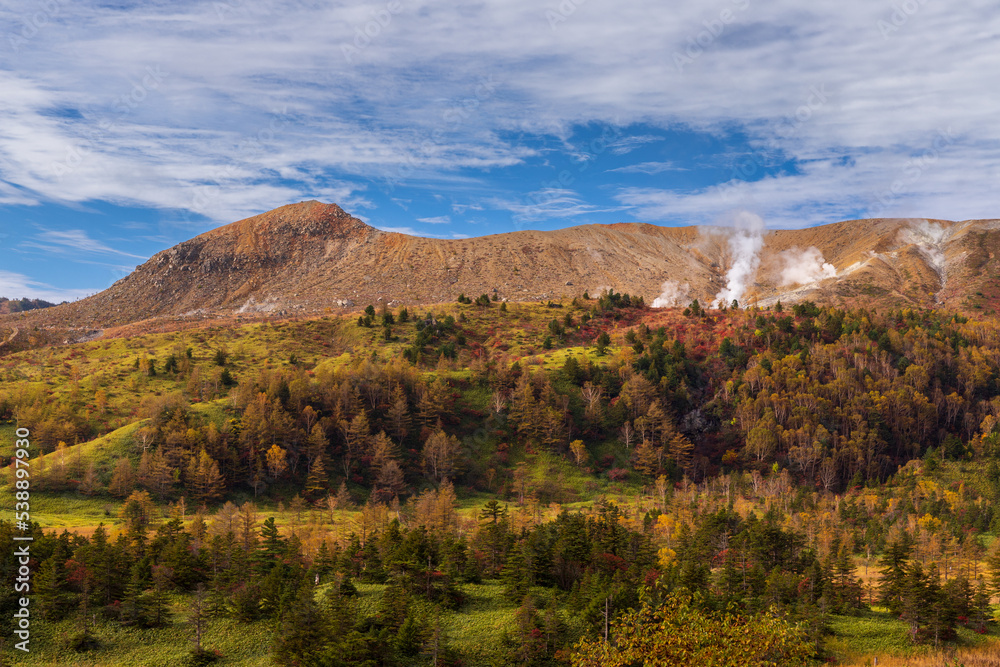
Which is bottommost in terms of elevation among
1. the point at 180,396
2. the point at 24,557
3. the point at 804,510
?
the point at 804,510

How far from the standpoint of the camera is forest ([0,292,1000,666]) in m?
59.8

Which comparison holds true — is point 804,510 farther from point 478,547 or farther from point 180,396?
point 180,396

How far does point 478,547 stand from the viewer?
79438mm

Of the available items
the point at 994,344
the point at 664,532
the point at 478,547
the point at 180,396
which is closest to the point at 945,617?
the point at 664,532

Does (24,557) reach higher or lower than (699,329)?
lower

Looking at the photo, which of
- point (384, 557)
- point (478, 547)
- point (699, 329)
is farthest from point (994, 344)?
point (384, 557)

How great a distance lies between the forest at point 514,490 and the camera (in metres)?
59.8

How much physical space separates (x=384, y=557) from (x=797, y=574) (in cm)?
4871

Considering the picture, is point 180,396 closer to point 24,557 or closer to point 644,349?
point 24,557

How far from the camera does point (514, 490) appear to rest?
127 m

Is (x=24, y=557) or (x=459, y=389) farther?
(x=459, y=389)

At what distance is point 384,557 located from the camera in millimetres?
72625

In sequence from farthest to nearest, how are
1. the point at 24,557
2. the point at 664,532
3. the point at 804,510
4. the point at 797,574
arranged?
the point at 804,510
the point at 664,532
the point at 797,574
the point at 24,557

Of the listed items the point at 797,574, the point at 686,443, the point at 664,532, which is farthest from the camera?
the point at 686,443
